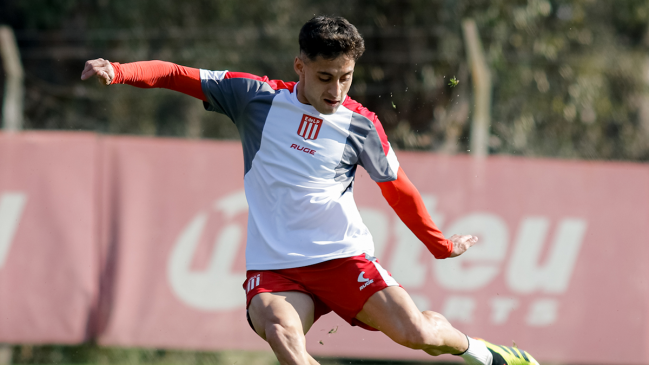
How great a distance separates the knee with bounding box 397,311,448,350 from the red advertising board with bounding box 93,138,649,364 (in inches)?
118

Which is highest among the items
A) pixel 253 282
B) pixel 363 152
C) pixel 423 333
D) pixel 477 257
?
pixel 363 152

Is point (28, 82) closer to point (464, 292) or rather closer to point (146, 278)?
point (146, 278)

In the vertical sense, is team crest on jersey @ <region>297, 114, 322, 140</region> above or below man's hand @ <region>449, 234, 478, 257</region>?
above

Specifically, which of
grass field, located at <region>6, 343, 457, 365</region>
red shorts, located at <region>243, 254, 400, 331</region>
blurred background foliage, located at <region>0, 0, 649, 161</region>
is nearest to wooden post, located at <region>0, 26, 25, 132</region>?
blurred background foliage, located at <region>0, 0, 649, 161</region>

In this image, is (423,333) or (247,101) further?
(247,101)

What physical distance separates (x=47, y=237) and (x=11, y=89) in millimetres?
1585

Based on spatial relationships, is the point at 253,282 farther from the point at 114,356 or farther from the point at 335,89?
the point at 114,356

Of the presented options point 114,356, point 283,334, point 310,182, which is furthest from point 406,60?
point 283,334

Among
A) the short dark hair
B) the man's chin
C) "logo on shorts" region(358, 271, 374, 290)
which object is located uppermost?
the short dark hair

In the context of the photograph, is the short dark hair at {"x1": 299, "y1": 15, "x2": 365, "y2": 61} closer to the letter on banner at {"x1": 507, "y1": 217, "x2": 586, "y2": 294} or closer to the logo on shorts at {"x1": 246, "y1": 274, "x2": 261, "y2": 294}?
the logo on shorts at {"x1": 246, "y1": 274, "x2": 261, "y2": 294}

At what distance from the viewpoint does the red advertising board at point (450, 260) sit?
7.07m

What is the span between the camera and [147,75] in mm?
4199

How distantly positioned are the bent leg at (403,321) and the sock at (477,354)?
287mm

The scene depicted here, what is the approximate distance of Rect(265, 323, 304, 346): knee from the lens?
151 inches
